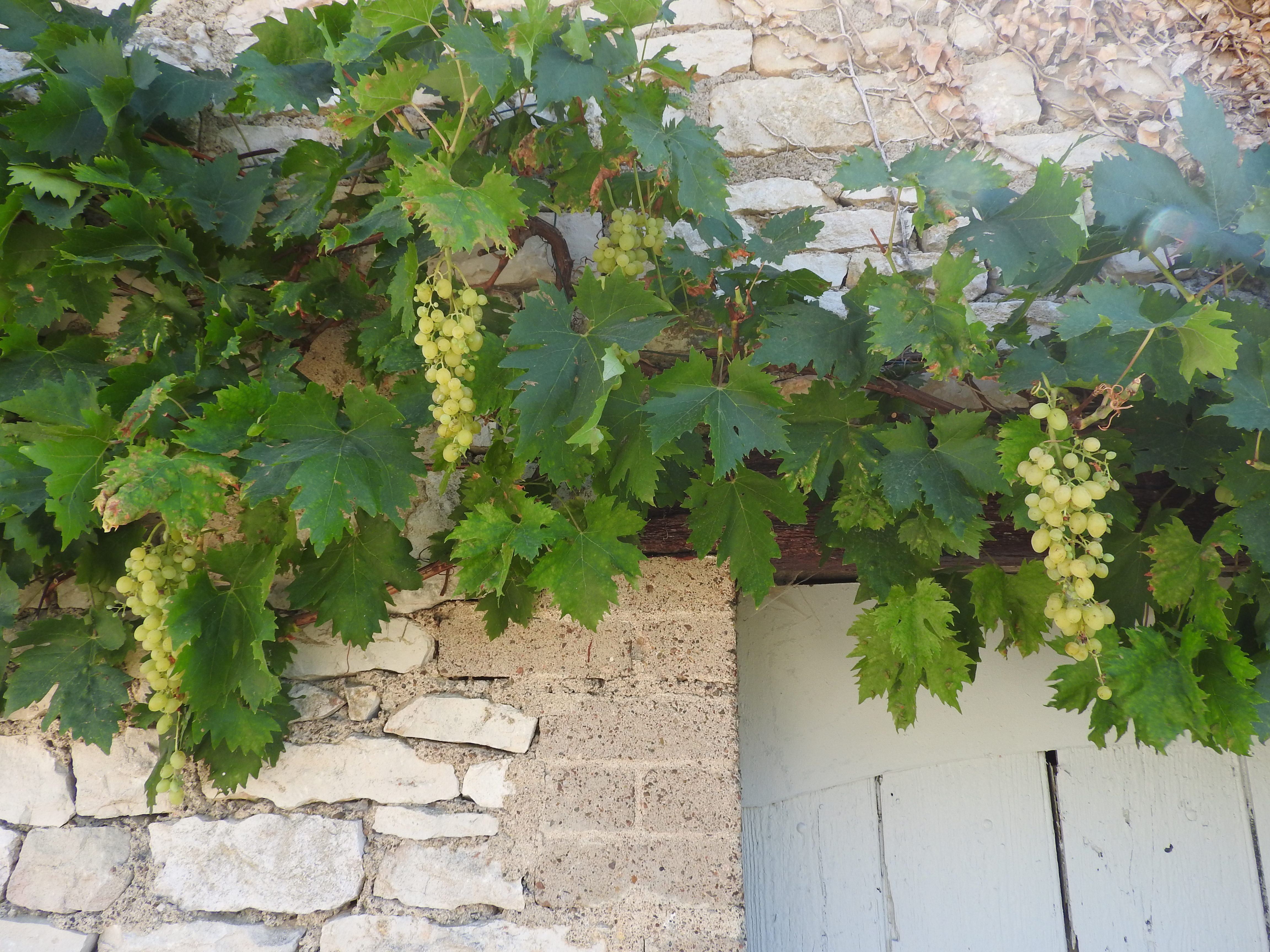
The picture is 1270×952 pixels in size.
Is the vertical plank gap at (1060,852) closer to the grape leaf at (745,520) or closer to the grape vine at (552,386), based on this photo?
the grape vine at (552,386)

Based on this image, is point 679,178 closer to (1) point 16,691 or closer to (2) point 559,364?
(2) point 559,364

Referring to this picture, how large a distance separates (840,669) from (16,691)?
162 cm

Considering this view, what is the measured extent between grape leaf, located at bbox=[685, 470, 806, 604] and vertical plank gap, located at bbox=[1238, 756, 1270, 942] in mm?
1167

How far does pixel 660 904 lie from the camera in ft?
4.94

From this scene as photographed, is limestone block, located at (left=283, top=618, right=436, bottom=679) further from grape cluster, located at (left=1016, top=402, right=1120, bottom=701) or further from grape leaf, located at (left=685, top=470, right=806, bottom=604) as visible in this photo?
grape cluster, located at (left=1016, top=402, right=1120, bottom=701)

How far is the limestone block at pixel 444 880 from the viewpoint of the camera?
→ 1536 millimetres

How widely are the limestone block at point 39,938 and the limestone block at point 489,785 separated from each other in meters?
0.75

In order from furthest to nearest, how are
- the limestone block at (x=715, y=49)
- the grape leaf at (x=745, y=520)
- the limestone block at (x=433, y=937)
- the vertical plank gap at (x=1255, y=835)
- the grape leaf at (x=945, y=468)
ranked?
the limestone block at (x=715, y=49)
the vertical plank gap at (x=1255, y=835)
the limestone block at (x=433, y=937)
the grape leaf at (x=745, y=520)
the grape leaf at (x=945, y=468)

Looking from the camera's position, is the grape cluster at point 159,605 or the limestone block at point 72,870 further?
the limestone block at point 72,870

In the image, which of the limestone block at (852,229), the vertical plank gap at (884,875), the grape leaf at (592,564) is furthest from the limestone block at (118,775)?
the limestone block at (852,229)

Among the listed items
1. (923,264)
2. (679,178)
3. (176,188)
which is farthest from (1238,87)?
(176,188)

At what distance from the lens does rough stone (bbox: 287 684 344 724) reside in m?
1.65

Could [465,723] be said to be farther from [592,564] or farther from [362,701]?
[592,564]

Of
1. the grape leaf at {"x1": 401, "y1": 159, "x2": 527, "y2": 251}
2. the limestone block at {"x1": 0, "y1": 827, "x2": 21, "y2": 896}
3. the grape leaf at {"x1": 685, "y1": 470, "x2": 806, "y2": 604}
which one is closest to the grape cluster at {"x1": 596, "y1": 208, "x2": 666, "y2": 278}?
the grape leaf at {"x1": 401, "y1": 159, "x2": 527, "y2": 251}
